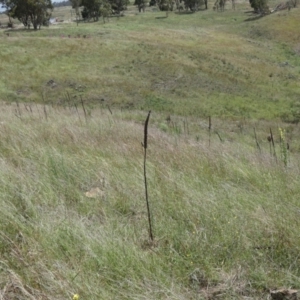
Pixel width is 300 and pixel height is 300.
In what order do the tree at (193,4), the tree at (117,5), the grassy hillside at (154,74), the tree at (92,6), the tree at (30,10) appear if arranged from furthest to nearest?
1. the tree at (117,5)
2. the tree at (193,4)
3. the tree at (92,6)
4. the tree at (30,10)
5. the grassy hillside at (154,74)

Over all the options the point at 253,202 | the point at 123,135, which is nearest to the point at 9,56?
the point at 123,135

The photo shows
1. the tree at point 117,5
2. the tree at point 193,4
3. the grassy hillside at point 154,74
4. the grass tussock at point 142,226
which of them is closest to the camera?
the grass tussock at point 142,226

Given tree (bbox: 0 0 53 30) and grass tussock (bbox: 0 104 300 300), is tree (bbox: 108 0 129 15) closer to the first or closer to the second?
tree (bbox: 0 0 53 30)

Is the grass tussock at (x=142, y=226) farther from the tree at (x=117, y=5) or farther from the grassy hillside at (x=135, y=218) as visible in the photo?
the tree at (x=117, y=5)

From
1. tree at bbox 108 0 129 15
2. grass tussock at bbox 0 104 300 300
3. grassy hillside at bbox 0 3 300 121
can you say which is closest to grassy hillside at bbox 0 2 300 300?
grass tussock at bbox 0 104 300 300

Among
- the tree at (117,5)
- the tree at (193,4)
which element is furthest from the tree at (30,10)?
the tree at (193,4)

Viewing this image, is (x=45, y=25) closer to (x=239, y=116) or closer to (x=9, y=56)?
(x=9, y=56)

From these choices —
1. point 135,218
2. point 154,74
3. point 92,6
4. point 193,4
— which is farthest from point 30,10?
point 135,218

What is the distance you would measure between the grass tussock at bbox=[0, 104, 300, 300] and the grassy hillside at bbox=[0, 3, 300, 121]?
19036 millimetres

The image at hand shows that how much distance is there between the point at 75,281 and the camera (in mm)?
2133

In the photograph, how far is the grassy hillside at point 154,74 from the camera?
81.1ft

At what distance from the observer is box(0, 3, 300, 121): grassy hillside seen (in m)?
24.7

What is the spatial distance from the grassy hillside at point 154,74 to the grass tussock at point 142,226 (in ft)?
62.5

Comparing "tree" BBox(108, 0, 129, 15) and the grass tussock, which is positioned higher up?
"tree" BBox(108, 0, 129, 15)
